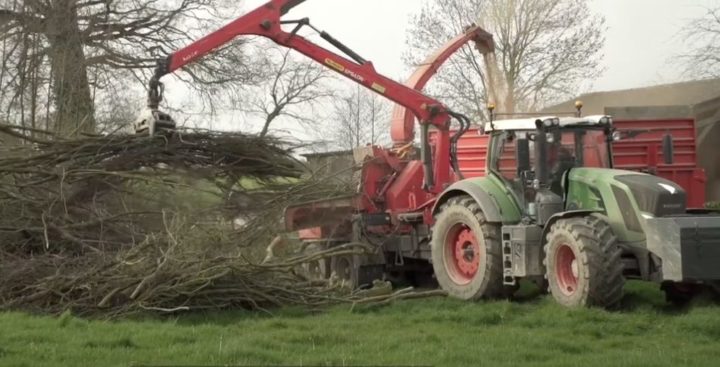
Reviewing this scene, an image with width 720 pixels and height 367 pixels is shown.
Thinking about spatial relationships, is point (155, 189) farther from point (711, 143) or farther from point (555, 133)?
point (711, 143)

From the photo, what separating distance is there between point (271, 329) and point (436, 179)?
16.8ft

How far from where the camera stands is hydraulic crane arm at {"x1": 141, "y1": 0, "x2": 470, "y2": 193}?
12586mm

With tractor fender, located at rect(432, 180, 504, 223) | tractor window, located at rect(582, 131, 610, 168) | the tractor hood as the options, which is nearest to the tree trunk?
tractor fender, located at rect(432, 180, 504, 223)

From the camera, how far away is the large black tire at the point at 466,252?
1106cm

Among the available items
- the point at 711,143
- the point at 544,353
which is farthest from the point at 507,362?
the point at 711,143

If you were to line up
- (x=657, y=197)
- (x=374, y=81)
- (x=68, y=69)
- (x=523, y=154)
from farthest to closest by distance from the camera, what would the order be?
(x=68, y=69) → (x=374, y=81) → (x=523, y=154) → (x=657, y=197)

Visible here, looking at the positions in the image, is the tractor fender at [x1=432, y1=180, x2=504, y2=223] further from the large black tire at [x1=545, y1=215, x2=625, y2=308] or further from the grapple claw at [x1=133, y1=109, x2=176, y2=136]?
the grapple claw at [x1=133, y1=109, x2=176, y2=136]

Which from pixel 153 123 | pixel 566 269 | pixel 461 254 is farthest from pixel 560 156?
pixel 153 123

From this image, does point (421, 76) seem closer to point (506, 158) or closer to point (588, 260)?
point (506, 158)

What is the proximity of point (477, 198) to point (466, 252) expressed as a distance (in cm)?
87

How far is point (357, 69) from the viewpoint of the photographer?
1326 centimetres

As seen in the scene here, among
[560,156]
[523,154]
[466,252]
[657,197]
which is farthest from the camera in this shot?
[466,252]

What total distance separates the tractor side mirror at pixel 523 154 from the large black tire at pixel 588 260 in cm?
95

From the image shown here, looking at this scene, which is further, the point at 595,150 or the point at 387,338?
the point at 595,150
